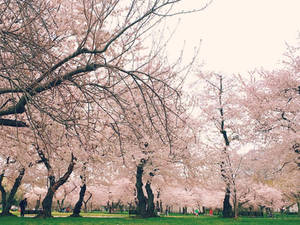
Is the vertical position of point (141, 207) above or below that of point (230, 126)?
below

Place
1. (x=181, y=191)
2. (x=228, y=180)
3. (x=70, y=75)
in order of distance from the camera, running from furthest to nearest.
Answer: (x=181, y=191) < (x=228, y=180) < (x=70, y=75)

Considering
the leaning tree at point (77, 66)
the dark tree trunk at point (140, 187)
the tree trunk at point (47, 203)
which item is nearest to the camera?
the leaning tree at point (77, 66)

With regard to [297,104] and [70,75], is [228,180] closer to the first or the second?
[297,104]

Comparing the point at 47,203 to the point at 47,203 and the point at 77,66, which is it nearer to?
the point at 47,203

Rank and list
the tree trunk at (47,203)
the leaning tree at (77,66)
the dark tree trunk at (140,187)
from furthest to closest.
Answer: the dark tree trunk at (140,187), the tree trunk at (47,203), the leaning tree at (77,66)

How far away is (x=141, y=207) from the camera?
65.2 ft

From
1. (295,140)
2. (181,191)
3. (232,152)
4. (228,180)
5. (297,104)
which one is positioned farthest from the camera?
(181,191)

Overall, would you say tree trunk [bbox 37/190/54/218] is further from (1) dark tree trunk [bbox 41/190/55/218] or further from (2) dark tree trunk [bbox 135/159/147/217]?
(2) dark tree trunk [bbox 135/159/147/217]

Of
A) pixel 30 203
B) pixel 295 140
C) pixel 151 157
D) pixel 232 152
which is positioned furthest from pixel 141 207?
pixel 30 203

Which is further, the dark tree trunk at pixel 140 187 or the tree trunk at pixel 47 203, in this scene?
the dark tree trunk at pixel 140 187

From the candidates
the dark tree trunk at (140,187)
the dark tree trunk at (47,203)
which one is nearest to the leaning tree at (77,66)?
the dark tree trunk at (47,203)

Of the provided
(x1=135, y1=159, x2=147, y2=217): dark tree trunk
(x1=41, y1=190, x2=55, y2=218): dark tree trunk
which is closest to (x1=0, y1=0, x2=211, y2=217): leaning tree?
(x1=41, y1=190, x2=55, y2=218): dark tree trunk

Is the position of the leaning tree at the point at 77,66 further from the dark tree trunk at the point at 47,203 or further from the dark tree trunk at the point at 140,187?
the dark tree trunk at the point at 140,187

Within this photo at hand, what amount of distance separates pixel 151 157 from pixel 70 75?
48.6 ft
